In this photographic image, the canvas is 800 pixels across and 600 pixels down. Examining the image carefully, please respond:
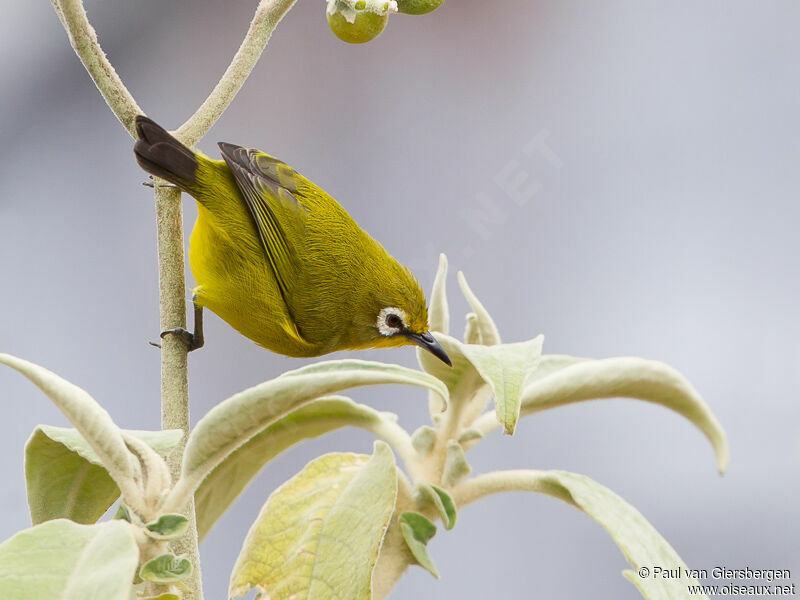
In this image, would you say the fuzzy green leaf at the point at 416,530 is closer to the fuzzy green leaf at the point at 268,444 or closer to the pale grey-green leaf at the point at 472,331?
the fuzzy green leaf at the point at 268,444

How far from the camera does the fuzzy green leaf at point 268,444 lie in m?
0.60

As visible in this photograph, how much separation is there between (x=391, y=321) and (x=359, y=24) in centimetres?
58

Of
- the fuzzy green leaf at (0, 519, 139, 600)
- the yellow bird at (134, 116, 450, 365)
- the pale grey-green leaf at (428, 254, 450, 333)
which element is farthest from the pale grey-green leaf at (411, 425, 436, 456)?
the yellow bird at (134, 116, 450, 365)

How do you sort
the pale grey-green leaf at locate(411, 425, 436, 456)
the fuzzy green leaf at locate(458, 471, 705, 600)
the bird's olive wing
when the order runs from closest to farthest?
the fuzzy green leaf at locate(458, 471, 705, 600)
the pale grey-green leaf at locate(411, 425, 436, 456)
the bird's olive wing

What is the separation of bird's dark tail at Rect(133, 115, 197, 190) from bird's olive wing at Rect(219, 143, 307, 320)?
83mm

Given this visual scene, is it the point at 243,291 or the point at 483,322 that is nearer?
the point at 483,322

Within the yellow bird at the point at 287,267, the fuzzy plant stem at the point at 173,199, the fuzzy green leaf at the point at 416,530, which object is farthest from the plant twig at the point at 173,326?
the yellow bird at the point at 287,267

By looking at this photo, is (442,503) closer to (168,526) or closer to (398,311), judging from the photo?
(168,526)

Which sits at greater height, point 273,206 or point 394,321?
point 273,206

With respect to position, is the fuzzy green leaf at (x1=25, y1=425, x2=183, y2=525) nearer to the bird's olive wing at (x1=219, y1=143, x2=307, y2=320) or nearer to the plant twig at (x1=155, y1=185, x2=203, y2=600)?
the plant twig at (x1=155, y1=185, x2=203, y2=600)

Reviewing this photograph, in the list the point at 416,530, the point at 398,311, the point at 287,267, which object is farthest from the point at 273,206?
the point at 416,530

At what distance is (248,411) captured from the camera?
1.54 feet

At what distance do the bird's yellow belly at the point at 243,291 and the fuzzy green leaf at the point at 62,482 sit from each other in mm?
489

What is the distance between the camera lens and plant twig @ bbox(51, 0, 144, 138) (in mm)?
540
